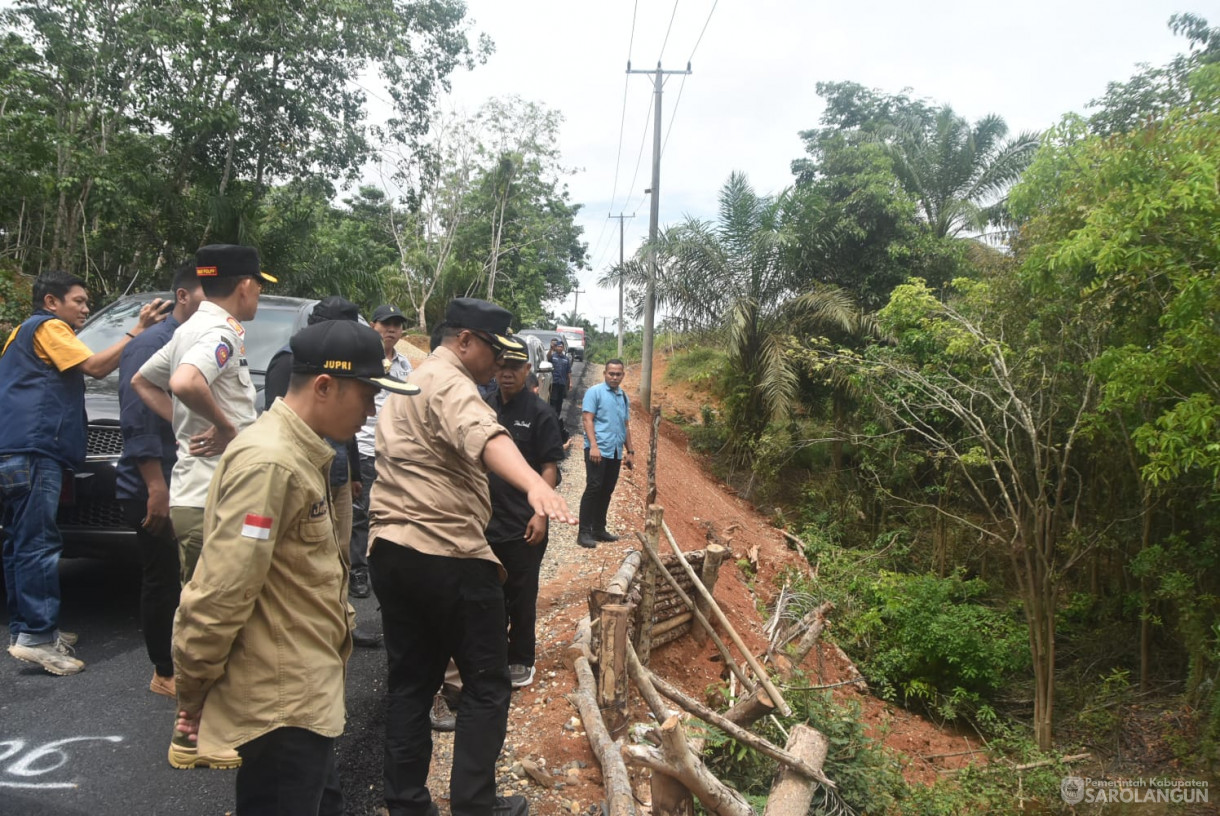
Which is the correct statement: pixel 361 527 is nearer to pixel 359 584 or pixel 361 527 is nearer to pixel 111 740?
pixel 359 584

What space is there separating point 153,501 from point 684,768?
2.65 meters

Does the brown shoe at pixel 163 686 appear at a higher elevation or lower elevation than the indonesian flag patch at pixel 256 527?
lower

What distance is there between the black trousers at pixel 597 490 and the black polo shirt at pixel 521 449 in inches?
123

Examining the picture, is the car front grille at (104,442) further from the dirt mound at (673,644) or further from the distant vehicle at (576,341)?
the distant vehicle at (576,341)

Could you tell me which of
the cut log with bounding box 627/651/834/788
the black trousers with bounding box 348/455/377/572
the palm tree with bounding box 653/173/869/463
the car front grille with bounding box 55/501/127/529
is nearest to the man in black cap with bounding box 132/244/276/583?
the car front grille with bounding box 55/501/127/529

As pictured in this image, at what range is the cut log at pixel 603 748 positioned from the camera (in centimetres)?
346

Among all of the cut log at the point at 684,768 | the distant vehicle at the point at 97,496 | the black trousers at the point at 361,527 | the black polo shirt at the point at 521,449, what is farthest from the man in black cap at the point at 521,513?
the distant vehicle at the point at 97,496

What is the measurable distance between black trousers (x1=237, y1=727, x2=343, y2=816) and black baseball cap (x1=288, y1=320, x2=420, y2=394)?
94 cm

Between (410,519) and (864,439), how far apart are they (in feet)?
40.8

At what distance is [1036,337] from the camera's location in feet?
30.5

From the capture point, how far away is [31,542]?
159 inches

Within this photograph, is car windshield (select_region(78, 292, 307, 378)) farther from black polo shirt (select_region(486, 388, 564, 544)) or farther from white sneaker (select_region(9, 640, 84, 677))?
white sneaker (select_region(9, 640, 84, 677))

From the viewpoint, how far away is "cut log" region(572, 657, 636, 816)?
3.46 metres

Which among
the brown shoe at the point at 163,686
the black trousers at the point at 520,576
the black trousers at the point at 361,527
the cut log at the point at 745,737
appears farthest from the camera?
the black trousers at the point at 361,527
